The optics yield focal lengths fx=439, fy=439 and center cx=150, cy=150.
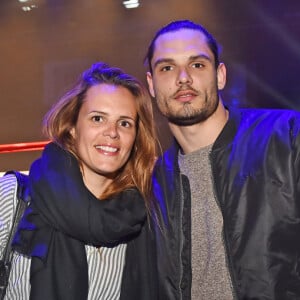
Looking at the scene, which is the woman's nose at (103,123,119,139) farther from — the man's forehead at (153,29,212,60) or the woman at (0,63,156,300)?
the man's forehead at (153,29,212,60)

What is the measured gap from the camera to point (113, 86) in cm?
185

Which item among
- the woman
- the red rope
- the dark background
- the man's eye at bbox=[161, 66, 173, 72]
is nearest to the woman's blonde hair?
the woman

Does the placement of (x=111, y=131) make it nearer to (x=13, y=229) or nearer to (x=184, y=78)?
(x=184, y=78)

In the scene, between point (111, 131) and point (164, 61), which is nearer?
point (111, 131)

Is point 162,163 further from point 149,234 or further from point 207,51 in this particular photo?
point 207,51

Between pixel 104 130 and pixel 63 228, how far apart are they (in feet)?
1.34

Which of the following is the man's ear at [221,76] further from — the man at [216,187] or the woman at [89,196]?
the woman at [89,196]

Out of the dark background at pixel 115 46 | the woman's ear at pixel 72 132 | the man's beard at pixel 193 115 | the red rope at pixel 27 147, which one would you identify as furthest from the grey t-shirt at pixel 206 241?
the dark background at pixel 115 46

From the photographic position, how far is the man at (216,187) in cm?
157

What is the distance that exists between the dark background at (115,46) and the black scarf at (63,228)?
3.16m

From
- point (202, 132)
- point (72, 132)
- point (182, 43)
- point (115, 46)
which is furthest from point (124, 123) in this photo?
point (115, 46)

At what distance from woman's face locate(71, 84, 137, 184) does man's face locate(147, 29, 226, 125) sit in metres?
0.16

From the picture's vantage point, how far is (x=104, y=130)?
173cm

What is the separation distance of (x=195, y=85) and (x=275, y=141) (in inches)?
16.1
